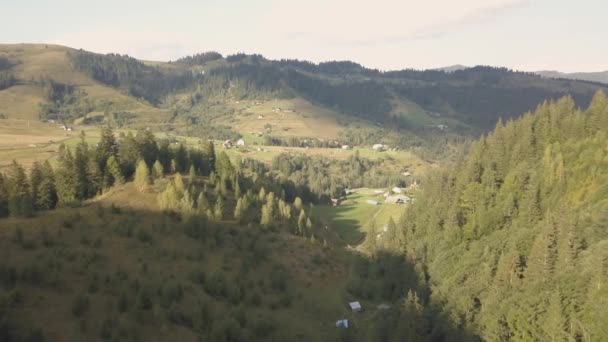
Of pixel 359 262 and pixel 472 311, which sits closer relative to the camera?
pixel 472 311

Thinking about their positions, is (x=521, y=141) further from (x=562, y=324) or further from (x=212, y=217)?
(x=212, y=217)

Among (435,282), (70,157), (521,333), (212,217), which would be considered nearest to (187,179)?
(212,217)

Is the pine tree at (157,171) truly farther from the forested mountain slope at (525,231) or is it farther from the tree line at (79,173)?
the forested mountain slope at (525,231)

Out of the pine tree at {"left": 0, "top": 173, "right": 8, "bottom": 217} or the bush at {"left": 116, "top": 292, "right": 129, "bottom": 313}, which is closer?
the bush at {"left": 116, "top": 292, "right": 129, "bottom": 313}

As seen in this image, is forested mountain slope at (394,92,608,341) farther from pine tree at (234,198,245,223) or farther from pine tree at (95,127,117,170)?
pine tree at (95,127,117,170)

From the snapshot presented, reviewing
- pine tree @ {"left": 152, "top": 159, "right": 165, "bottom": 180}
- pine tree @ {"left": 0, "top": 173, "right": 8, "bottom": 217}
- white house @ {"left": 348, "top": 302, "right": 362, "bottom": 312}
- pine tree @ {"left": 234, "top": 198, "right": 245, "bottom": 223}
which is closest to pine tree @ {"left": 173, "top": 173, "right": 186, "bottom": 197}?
pine tree @ {"left": 152, "top": 159, "right": 165, "bottom": 180}

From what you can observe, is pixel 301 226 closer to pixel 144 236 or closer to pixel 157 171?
pixel 157 171

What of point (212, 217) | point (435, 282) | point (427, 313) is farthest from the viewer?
point (212, 217)
